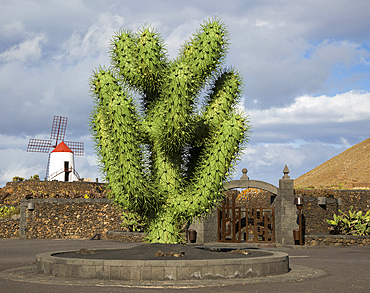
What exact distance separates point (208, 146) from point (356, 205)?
24.7 metres

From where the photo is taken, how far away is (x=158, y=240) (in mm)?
10656

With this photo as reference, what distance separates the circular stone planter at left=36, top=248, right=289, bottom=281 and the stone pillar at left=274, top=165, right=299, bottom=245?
35.7 feet

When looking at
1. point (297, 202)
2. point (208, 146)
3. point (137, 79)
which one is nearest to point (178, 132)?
point (208, 146)

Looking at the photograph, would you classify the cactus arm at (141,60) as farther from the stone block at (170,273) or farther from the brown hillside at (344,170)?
the brown hillside at (344,170)

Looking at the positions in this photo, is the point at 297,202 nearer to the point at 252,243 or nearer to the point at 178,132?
the point at 252,243

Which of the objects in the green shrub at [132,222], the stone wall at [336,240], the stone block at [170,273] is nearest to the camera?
the stone block at [170,273]

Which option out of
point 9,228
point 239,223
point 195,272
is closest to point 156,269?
point 195,272

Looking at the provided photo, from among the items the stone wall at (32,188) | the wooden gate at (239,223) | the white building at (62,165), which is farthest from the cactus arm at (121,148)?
the white building at (62,165)

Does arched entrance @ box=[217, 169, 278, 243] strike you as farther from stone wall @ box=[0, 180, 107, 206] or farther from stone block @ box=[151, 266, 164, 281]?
stone wall @ box=[0, 180, 107, 206]

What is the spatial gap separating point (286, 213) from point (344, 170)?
180 feet

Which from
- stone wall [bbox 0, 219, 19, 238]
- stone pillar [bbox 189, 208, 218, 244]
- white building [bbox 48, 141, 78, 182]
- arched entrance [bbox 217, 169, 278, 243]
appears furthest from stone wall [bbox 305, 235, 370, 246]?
white building [bbox 48, 141, 78, 182]

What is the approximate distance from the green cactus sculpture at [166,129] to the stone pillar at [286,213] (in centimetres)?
913

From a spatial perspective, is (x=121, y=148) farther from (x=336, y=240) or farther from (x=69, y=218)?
(x=69, y=218)

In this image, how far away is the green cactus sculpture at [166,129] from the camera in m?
9.55
